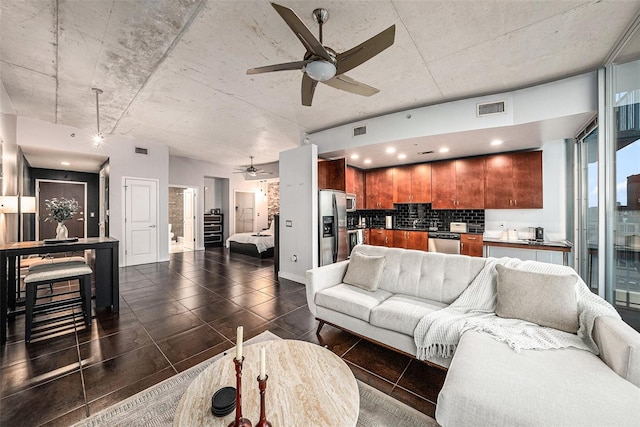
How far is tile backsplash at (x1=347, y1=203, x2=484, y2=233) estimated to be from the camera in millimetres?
5395

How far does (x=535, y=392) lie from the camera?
119cm

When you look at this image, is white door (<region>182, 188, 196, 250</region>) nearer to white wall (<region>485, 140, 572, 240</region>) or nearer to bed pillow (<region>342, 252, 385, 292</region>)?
Result: bed pillow (<region>342, 252, 385, 292</region>)

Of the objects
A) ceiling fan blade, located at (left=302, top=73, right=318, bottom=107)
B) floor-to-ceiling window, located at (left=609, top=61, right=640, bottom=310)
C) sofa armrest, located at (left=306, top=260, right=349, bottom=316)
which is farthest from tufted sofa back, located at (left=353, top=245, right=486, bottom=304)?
ceiling fan blade, located at (left=302, top=73, right=318, bottom=107)

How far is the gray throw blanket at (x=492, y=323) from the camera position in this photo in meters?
1.61

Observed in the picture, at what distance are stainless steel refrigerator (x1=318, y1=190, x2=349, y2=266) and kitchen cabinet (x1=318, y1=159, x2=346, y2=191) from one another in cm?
21

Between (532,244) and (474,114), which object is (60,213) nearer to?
(474,114)

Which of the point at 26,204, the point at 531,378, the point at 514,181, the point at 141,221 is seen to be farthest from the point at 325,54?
the point at 141,221

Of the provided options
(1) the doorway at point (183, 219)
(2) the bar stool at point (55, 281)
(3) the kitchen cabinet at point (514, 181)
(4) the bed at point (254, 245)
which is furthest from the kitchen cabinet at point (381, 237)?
(1) the doorway at point (183, 219)

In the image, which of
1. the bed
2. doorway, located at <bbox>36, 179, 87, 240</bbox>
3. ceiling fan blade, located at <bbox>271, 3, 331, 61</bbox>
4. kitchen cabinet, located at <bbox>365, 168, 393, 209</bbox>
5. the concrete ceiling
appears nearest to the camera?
ceiling fan blade, located at <bbox>271, 3, 331, 61</bbox>

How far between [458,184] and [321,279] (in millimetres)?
4094

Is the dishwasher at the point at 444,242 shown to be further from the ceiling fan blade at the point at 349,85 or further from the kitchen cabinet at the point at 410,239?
the ceiling fan blade at the point at 349,85

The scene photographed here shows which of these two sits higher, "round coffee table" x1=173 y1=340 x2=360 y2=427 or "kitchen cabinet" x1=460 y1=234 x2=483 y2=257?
"kitchen cabinet" x1=460 y1=234 x2=483 y2=257

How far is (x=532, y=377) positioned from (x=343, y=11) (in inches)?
109

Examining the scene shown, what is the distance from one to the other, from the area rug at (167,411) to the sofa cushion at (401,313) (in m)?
A: 0.50
